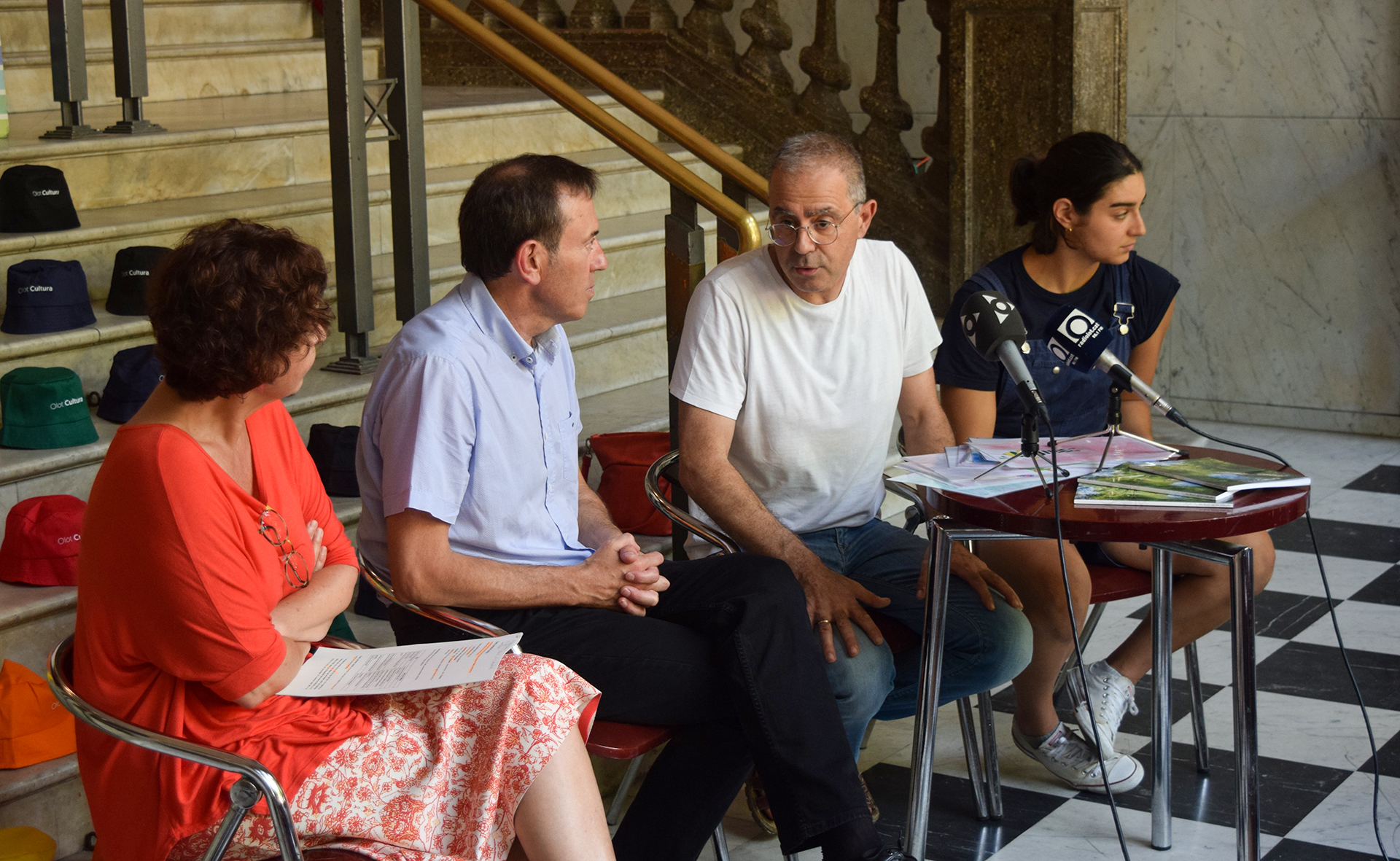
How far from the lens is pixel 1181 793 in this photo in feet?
8.98

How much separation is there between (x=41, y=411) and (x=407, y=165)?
3.73 feet

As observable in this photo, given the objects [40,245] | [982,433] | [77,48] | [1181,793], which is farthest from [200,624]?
[77,48]

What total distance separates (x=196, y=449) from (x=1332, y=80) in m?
4.37

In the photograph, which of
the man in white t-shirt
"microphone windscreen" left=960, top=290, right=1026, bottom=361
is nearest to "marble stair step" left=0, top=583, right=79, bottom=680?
the man in white t-shirt

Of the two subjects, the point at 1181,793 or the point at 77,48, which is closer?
the point at 1181,793

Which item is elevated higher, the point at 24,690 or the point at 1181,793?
the point at 24,690

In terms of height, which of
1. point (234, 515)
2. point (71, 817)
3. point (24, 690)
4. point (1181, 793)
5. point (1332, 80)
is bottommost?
point (1181, 793)

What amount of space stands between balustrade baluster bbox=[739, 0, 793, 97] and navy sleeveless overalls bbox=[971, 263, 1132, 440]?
2.74 metres

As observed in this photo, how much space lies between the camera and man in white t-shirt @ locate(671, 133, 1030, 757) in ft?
7.95

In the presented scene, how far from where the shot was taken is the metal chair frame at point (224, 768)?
5.12 feet

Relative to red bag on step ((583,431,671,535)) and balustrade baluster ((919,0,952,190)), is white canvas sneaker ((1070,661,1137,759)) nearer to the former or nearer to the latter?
red bag on step ((583,431,671,535))

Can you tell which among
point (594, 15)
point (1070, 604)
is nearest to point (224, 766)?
point (1070, 604)

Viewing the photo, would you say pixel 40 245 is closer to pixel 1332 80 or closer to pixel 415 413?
pixel 415 413

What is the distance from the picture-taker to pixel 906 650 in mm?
2418
